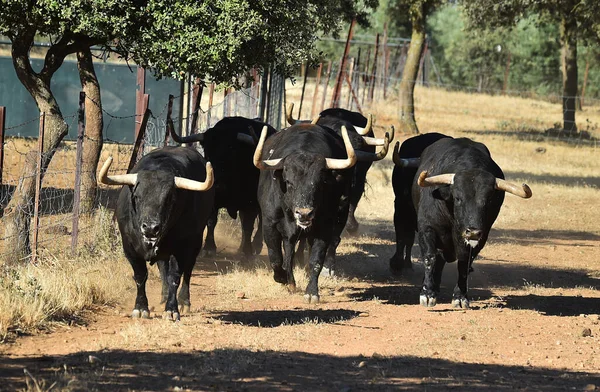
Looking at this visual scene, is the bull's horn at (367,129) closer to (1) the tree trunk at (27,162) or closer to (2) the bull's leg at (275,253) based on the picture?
(2) the bull's leg at (275,253)

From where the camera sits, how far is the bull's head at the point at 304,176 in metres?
10.8

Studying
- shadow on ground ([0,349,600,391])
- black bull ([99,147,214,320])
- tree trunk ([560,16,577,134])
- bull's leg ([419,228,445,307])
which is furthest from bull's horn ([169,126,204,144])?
tree trunk ([560,16,577,134])

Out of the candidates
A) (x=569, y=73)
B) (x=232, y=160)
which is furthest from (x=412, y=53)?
(x=232, y=160)

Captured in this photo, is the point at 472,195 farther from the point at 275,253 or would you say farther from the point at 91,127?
the point at 91,127

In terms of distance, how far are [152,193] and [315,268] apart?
265cm

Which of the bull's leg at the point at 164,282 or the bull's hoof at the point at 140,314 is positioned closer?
the bull's hoof at the point at 140,314

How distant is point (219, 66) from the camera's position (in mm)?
11719

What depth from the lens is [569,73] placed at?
38.4 metres

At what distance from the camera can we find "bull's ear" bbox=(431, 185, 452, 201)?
11.0 metres

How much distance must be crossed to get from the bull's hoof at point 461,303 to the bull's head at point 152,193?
3.25 meters

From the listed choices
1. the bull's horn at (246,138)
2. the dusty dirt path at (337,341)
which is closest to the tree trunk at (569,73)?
the dusty dirt path at (337,341)

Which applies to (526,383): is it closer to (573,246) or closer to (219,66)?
(219,66)

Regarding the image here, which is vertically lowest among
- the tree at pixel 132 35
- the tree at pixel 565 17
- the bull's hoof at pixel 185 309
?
the bull's hoof at pixel 185 309

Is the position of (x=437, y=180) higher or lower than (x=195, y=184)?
higher
